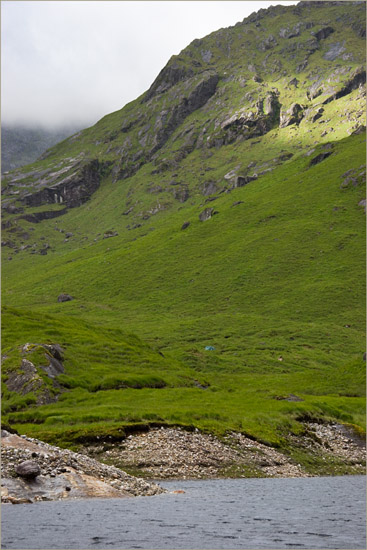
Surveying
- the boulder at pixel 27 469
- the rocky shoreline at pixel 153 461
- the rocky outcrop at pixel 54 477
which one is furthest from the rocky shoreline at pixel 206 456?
the boulder at pixel 27 469

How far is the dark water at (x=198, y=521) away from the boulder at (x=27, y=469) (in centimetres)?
246

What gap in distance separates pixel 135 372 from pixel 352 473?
1746 inches

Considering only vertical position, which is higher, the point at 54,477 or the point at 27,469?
the point at 27,469

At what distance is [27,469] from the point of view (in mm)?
38781

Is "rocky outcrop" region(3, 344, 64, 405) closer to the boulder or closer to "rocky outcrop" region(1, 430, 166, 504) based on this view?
"rocky outcrop" region(1, 430, 166, 504)

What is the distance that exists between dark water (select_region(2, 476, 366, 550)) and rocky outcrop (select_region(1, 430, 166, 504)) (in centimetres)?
156

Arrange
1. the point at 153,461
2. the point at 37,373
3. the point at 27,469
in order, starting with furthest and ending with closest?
1. the point at 37,373
2. the point at 153,461
3. the point at 27,469

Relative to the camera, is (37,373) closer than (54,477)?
No

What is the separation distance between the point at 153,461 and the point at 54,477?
1355 cm

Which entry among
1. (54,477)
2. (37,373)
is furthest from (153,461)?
(37,373)

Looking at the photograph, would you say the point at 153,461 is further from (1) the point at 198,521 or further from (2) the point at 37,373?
(2) the point at 37,373

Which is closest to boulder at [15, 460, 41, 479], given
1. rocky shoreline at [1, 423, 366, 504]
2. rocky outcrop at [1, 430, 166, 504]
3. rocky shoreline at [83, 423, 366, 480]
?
rocky outcrop at [1, 430, 166, 504]

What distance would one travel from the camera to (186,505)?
126 ft

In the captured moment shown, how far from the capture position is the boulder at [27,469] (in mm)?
38781
